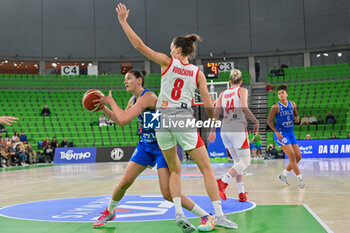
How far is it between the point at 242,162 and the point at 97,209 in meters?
2.16

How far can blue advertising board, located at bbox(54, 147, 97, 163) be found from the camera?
1917 centimetres

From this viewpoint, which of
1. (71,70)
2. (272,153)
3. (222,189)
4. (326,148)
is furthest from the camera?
(71,70)

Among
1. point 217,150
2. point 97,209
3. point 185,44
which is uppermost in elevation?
point 185,44

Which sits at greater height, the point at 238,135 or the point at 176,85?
the point at 176,85

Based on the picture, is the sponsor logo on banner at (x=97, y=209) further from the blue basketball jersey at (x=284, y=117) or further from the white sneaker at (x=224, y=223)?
the blue basketball jersey at (x=284, y=117)

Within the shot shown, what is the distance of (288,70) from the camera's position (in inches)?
1035

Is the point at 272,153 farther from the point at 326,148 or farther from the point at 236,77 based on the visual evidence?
the point at 236,77

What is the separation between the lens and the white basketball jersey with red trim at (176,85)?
3.38 m

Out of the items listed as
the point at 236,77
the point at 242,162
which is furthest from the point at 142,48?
the point at 242,162

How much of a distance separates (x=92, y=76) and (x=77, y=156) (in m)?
9.59

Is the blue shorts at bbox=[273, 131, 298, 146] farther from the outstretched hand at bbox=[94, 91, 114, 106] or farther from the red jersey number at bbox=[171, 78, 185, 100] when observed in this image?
the outstretched hand at bbox=[94, 91, 114, 106]

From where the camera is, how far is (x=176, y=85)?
338cm

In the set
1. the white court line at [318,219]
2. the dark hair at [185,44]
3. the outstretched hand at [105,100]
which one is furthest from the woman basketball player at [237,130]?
the outstretched hand at [105,100]

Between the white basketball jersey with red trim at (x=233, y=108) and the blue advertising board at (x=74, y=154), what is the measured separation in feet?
48.5
